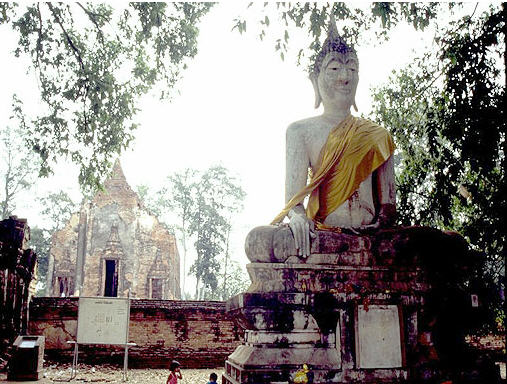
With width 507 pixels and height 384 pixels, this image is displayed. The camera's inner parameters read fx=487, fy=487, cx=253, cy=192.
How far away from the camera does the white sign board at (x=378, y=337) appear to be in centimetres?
354

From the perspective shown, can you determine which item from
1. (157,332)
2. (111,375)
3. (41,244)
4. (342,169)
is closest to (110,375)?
(111,375)

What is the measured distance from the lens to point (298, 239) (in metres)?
3.71

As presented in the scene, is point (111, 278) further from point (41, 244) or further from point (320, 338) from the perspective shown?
point (320, 338)

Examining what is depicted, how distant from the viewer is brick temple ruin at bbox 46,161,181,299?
938 inches

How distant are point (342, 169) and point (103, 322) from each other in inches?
324

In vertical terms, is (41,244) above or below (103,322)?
above

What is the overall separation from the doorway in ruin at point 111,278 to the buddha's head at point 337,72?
69.3 feet

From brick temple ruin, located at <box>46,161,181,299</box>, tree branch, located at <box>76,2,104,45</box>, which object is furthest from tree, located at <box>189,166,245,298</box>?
tree branch, located at <box>76,2,104,45</box>

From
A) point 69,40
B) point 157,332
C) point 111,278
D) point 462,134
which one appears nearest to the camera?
point 462,134

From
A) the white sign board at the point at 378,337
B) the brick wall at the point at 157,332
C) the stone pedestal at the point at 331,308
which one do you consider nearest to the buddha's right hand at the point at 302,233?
the stone pedestal at the point at 331,308

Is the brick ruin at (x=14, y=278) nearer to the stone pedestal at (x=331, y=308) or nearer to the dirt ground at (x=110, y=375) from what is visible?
the dirt ground at (x=110, y=375)

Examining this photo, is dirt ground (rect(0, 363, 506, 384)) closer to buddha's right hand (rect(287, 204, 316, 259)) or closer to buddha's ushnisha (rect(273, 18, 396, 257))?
buddha's ushnisha (rect(273, 18, 396, 257))

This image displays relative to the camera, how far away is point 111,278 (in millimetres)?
24297

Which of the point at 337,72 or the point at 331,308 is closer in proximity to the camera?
the point at 331,308
